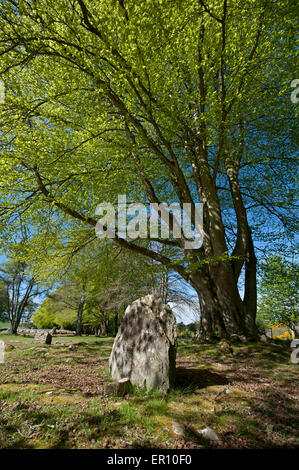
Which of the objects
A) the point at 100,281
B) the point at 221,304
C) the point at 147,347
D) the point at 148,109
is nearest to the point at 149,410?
the point at 147,347

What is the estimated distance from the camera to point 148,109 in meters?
5.77

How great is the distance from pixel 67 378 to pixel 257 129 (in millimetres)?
→ 9651

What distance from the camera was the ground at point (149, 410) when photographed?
2.20 m

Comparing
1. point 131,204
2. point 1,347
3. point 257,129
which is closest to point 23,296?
point 1,347

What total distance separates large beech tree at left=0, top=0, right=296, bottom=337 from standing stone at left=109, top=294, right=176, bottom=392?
303 centimetres

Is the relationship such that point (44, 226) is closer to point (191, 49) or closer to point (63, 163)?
point (63, 163)

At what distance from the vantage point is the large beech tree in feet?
17.0

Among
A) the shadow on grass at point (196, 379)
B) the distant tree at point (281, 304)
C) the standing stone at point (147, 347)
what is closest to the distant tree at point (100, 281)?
the shadow on grass at point (196, 379)

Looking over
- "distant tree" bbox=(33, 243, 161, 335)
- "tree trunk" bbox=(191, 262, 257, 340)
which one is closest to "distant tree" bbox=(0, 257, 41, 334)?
"distant tree" bbox=(33, 243, 161, 335)

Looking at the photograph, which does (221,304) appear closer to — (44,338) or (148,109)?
(148,109)

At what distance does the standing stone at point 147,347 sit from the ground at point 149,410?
0.71ft

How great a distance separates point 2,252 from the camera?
884 centimetres

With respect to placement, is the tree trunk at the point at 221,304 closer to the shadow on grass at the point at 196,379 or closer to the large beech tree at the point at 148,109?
the large beech tree at the point at 148,109
